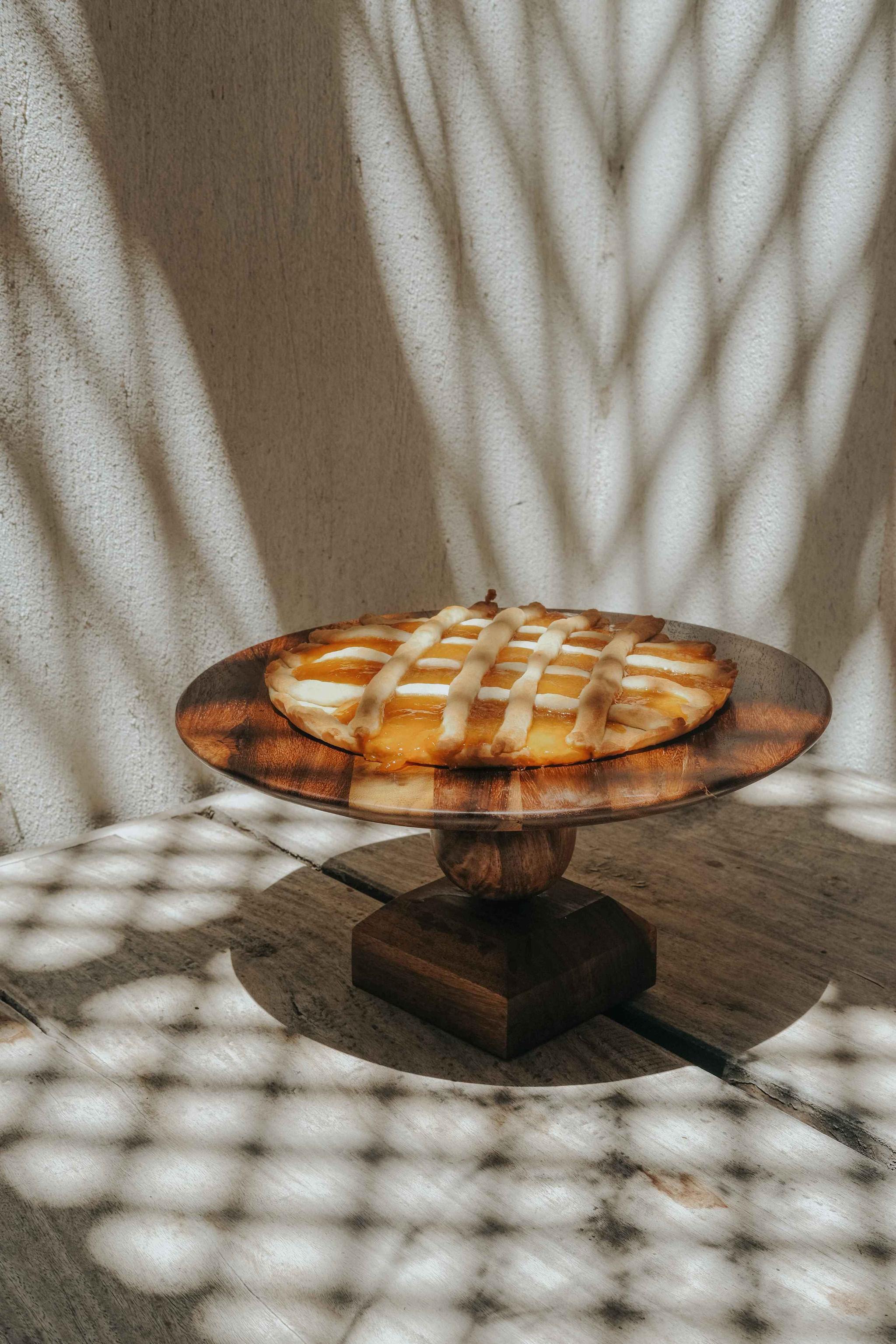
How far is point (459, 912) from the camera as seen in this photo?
1458mm

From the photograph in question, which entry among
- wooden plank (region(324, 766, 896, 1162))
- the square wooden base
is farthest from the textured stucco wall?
the square wooden base

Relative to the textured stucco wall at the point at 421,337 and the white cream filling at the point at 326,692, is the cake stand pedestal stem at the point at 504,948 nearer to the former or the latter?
the white cream filling at the point at 326,692

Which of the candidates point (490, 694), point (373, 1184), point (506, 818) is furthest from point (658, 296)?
point (373, 1184)

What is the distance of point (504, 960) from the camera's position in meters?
1.36

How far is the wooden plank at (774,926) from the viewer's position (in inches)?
53.1

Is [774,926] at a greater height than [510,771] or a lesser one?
lesser

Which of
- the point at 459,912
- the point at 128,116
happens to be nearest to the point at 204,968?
the point at 459,912

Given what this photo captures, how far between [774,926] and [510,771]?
2.25 feet

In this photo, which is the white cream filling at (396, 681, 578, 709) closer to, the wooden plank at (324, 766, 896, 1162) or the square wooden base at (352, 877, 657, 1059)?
the square wooden base at (352, 877, 657, 1059)

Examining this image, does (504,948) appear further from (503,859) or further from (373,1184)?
(373,1184)

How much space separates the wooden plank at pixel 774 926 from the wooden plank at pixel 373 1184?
0.06 meters

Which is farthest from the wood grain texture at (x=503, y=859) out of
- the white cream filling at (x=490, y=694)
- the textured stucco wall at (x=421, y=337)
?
the textured stucco wall at (x=421, y=337)

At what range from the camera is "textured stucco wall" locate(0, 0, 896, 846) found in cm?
187

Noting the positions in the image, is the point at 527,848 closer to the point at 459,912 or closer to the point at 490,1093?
the point at 459,912
